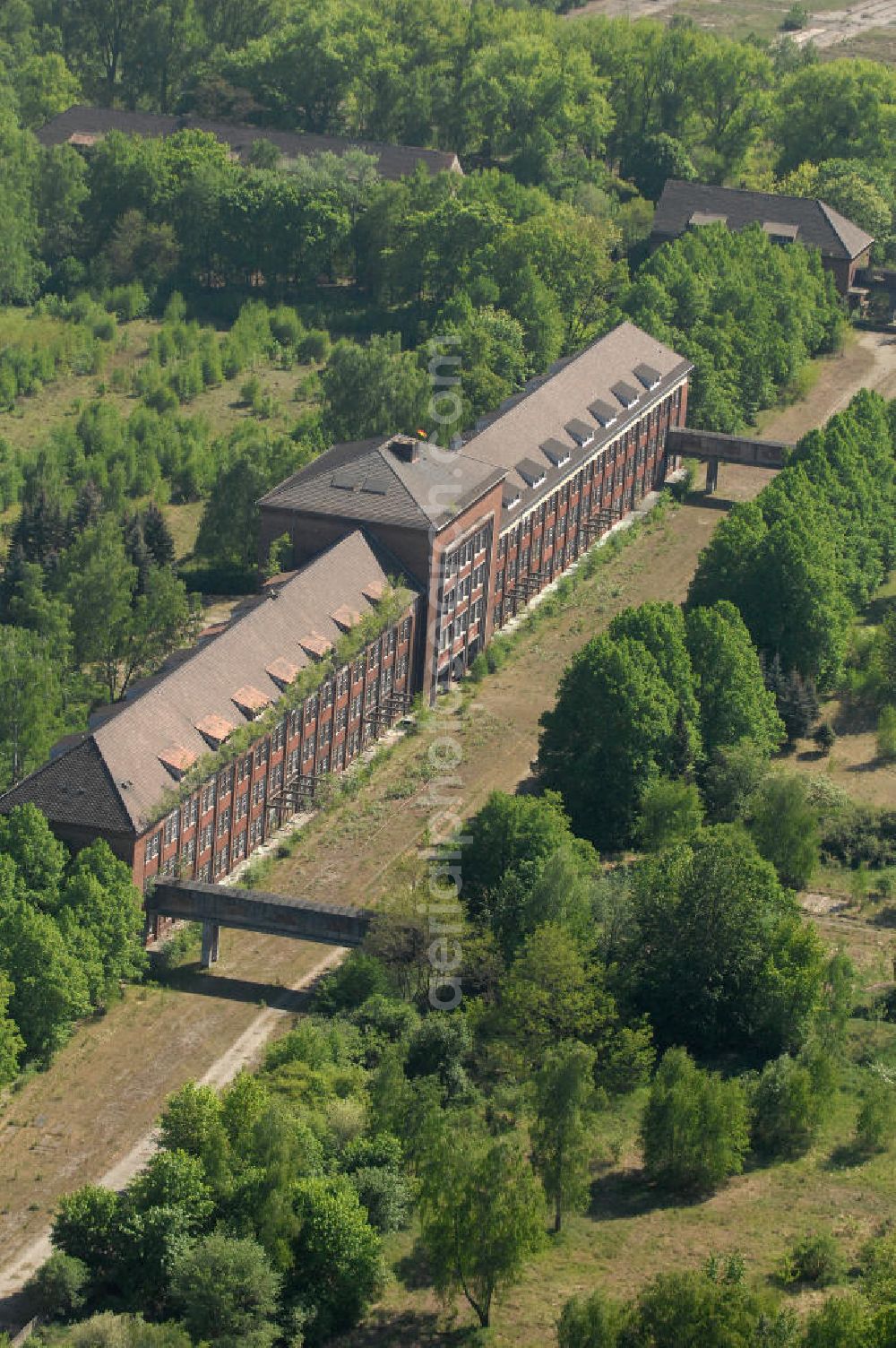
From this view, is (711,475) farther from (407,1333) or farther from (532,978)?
(407,1333)

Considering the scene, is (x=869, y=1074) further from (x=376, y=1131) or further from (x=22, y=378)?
(x=22, y=378)

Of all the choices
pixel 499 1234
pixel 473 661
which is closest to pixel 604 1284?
pixel 499 1234

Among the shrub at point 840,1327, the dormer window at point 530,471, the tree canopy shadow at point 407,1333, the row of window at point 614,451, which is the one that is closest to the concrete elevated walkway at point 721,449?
the row of window at point 614,451

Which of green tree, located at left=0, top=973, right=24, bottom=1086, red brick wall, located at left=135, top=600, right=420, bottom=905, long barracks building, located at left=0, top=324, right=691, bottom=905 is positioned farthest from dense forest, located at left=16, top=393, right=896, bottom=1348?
red brick wall, located at left=135, top=600, right=420, bottom=905

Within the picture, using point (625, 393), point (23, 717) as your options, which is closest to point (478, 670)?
point (625, 393)

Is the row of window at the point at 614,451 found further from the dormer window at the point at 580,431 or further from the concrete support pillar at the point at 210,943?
the concrete support pillar at the point at 210,943

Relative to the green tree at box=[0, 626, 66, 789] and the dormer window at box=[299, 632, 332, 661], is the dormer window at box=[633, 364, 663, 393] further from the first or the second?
the green tree at box=[0, 626, 66, 789]

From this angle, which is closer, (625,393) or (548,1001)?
(548,1001)
